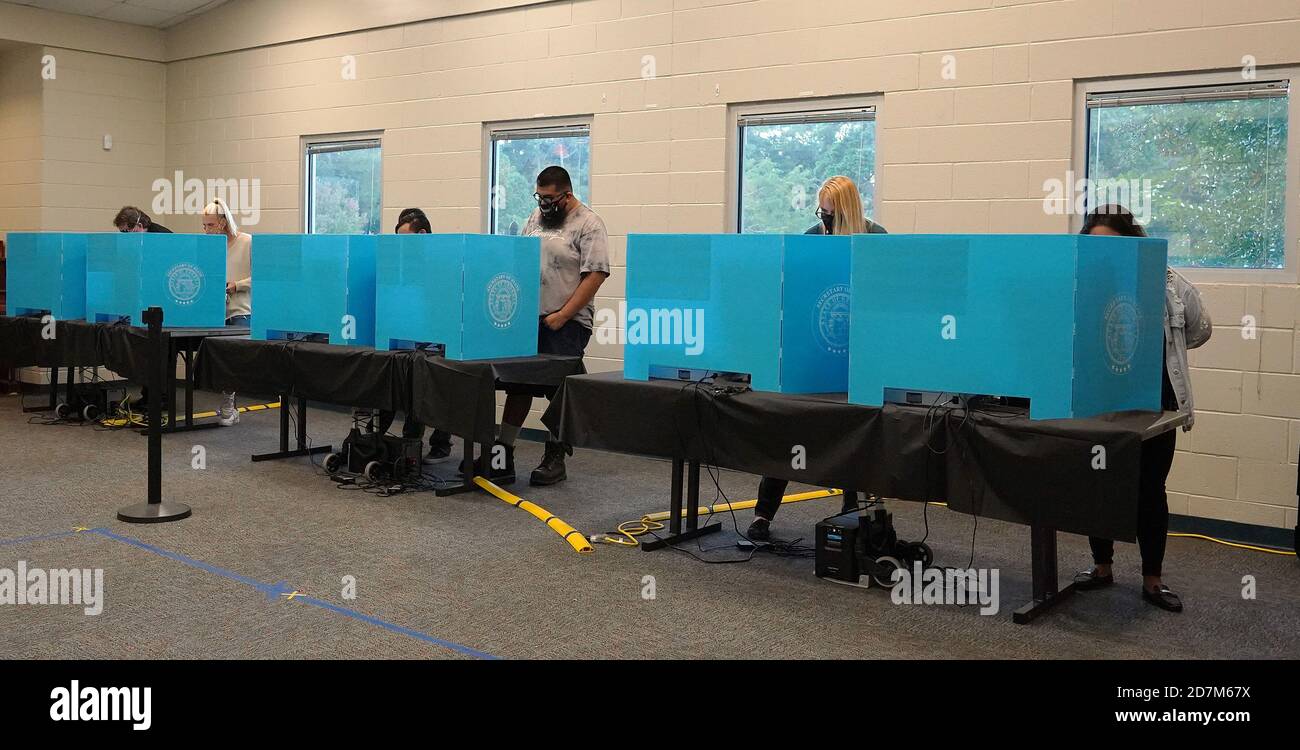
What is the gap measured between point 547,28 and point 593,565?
12.0 feet

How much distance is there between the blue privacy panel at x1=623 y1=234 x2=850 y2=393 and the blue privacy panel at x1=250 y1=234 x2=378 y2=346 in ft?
5.36

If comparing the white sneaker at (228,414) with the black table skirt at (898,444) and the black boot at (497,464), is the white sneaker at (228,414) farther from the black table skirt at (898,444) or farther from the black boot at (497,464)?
the black table skirt at (898,444)

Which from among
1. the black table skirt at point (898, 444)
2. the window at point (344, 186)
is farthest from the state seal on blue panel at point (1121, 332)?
the window at point (344, 186)

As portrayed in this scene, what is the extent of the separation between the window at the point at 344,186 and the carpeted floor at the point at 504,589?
114 inches

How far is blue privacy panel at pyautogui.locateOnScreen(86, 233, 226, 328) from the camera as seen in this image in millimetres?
5582

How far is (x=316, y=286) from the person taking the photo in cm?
477

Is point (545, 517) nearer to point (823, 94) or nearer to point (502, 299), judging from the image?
point (502, 299)

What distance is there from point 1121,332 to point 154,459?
10.9ft

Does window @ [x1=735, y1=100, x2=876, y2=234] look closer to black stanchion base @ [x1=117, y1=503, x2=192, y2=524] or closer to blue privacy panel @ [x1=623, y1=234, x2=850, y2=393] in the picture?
blue privacy panel @ [x1=623, y1=234, x2=850, y2=393]

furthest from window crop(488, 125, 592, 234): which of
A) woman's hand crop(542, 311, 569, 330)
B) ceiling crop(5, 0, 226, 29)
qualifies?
ceiling crop(5, 0, 226, 29)

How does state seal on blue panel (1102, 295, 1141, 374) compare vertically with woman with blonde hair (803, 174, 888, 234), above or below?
below

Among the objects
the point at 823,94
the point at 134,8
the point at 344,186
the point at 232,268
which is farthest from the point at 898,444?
the point at 134,8

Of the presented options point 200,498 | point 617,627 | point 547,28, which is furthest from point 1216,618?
point 547,28
